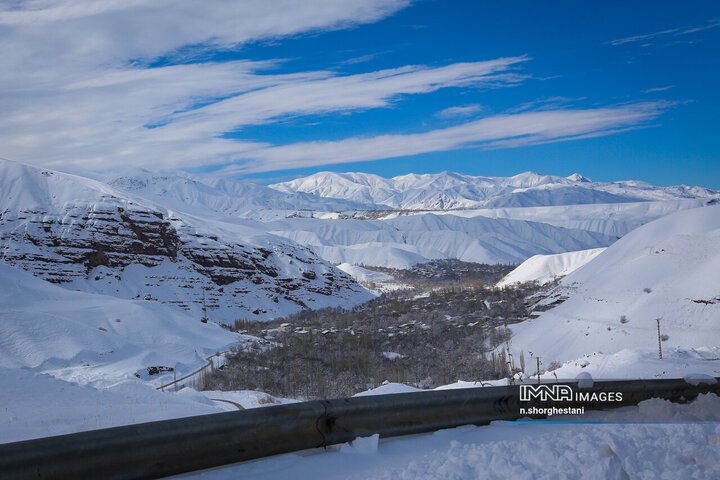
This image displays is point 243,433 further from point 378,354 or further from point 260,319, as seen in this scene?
point 260,319

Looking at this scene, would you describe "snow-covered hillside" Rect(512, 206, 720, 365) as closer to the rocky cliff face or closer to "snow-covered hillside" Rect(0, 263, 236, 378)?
"snow-covered hillside" Rect(0, 263, 236, 378)

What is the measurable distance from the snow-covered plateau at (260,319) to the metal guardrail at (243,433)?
0.09m

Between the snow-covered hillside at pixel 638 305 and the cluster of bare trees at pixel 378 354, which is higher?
the snow-covered hillside at pixel 638 305

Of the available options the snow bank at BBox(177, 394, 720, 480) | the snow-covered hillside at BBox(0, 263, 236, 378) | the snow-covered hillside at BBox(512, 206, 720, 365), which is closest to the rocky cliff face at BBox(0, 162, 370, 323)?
the snow-covered hillside at BBox(0, 263, 236, 378)

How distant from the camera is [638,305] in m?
30.6

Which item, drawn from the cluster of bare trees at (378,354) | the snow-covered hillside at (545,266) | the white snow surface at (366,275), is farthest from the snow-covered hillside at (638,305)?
the white snow surface at (366,275)

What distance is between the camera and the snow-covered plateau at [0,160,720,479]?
2736 mm

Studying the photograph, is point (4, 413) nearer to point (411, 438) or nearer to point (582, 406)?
point (411, 438)

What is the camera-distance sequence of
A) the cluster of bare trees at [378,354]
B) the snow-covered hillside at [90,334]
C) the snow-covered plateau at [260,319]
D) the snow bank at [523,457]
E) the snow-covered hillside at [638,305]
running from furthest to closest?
the cluster of bare trees at [378,354], the snow-covered hillside at [90,334], the snow-covered hillside at [638,305], the snow-covered plateau at [260,319], the snow bank at [523,457]

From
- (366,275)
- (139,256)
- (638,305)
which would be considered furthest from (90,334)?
(366,275)

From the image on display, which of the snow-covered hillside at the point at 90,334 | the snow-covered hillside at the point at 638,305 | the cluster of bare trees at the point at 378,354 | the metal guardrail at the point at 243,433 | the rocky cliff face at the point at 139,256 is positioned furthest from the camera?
the rocky cliff face at the point at 139,256

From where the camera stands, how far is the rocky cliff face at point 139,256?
71250mm

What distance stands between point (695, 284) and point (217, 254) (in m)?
69.4

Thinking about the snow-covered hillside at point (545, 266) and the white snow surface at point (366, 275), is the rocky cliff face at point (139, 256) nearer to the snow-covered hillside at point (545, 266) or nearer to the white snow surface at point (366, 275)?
the snow-covered hillside at point (545, 266)
